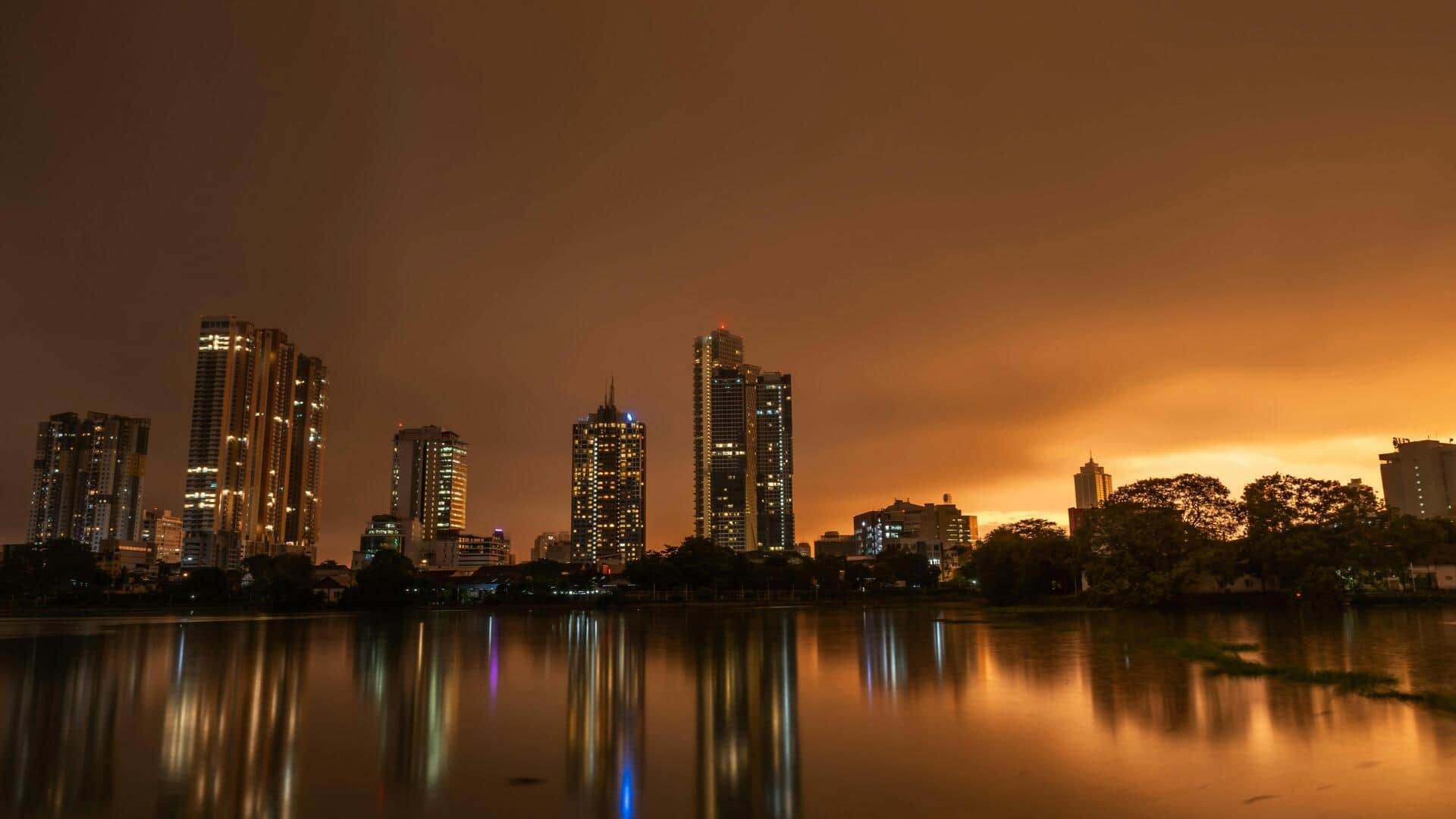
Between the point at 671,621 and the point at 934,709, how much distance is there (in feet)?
146

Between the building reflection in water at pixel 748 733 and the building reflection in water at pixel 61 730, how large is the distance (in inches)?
310

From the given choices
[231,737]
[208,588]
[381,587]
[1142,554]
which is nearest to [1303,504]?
[1142,554]

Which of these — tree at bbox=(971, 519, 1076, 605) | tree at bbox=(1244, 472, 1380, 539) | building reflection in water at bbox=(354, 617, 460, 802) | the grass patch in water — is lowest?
building reflection in water at bbox=(354, 617, 460, 802)

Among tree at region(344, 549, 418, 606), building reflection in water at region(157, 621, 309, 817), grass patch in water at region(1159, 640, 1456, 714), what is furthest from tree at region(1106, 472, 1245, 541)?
tree at region(344, 549, 418, 606)

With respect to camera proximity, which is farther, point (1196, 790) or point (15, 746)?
point (15, 746)

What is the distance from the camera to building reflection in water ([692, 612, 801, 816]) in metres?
11.3

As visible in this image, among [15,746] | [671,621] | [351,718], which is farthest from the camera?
[671,621]

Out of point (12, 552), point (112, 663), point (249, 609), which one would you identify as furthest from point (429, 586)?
point (112, 663)

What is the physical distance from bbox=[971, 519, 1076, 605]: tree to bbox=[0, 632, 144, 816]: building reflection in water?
231 ft

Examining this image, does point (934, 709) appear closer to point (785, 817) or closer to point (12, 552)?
point (785, 817)

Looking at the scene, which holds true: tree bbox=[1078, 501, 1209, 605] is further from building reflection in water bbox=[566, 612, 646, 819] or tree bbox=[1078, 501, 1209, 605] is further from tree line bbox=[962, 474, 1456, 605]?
building reflection in water bbox=[566, 612, 646, 819]

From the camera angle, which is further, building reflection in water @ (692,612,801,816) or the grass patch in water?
the grass patch in water

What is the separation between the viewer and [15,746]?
49.1 ft

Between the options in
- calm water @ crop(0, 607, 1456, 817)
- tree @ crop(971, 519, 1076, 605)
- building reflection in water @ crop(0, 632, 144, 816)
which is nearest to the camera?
calm water @ crop(0, 607, 1456, 817)
